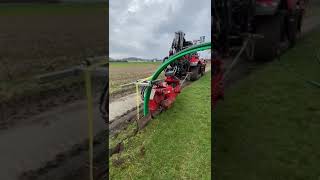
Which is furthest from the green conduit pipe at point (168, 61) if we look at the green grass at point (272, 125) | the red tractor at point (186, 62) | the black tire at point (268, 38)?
the black tire at point (268, 38)

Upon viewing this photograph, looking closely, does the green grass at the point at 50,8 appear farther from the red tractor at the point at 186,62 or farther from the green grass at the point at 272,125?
the green grass at the point at 272,125

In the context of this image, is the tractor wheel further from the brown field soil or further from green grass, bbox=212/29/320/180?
the brown field soil

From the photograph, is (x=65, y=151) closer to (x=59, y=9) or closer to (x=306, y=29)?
(x=59, y=9)

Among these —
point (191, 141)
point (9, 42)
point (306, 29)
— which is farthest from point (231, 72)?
point (9, 42)

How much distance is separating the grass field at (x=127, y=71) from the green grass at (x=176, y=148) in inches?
9.2

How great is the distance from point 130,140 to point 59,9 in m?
0.61

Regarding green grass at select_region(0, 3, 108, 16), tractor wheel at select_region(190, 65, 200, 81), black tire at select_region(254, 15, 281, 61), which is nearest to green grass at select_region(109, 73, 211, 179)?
tractor wheel at select_region(190, 65, 200, 81)

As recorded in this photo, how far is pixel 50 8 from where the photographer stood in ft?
4.71

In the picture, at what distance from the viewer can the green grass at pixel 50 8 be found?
49.1 inches

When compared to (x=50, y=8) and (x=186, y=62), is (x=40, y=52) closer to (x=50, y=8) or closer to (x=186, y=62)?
(x=50, y=8)

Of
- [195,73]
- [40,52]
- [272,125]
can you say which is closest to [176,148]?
[195,73]

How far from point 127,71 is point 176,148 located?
438 mm

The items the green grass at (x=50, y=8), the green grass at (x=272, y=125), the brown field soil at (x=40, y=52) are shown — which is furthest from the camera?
the green grass at (x=272, y=125)

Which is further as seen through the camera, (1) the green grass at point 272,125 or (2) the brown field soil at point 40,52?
(1) the green grass at point 272,125
